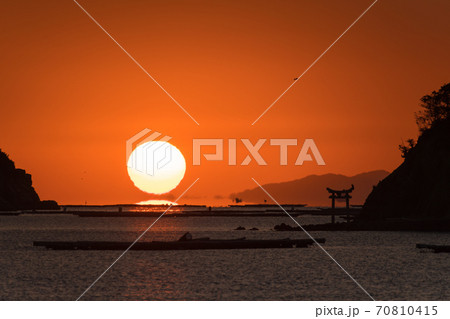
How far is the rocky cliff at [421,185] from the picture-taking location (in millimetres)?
103312

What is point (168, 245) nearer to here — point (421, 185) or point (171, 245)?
point (171, 245)

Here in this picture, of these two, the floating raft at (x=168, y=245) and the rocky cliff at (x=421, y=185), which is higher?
the rocky cliff at (x=421, y=185)

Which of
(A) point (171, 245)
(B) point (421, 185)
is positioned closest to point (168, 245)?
(A) point (171, 245)

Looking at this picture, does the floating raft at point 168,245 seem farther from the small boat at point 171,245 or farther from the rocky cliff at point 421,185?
the rocky cliff at point 421,185

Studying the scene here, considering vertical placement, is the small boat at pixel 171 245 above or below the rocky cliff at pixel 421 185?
below

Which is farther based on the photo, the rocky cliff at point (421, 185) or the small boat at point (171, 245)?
the rocky cliff at point (421, 185)

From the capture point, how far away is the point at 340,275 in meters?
50.6

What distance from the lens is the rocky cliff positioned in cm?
10331

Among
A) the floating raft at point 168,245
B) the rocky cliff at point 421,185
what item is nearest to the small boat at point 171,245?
the floating raft at point 168,245

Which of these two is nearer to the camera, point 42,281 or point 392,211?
point 42,281
